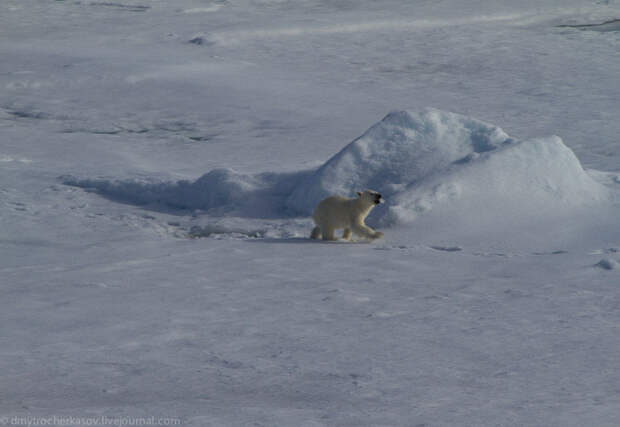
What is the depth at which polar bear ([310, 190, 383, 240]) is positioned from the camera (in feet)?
14.9

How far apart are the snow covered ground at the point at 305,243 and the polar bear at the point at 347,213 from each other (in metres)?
0.10

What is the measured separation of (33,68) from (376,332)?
30.9 ft

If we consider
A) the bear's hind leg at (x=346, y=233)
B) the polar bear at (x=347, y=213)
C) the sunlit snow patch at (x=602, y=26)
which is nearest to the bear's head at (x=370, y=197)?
the polar bear at (x=347, y=213)

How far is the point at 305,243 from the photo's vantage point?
186 inches

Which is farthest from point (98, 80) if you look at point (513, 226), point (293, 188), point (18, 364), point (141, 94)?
point (18, 364)

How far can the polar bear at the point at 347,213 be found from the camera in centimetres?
453

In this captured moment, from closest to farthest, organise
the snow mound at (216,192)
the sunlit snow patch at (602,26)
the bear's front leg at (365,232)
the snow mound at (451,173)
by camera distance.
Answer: the bear's front leg at (365,232)
the snow mound at (451,173)
the snow mound at (216,192)
the sunlit snow patch at (602,26)

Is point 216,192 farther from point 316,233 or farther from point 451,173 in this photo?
point 451,173

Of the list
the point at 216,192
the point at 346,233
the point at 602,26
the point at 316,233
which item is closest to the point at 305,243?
the point at 316,233

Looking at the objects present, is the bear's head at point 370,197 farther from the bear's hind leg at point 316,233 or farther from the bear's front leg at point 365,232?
the bear's hind leg at point 316,233

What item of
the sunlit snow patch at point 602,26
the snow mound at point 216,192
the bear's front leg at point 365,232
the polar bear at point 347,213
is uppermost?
the sunlit snow patch at point 602,26

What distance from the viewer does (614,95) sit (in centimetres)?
995

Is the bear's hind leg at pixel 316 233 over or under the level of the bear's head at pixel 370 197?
under

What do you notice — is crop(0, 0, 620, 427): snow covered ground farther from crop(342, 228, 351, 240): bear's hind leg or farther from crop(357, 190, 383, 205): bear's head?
crop(357, 190, 383, 205): bear's head
